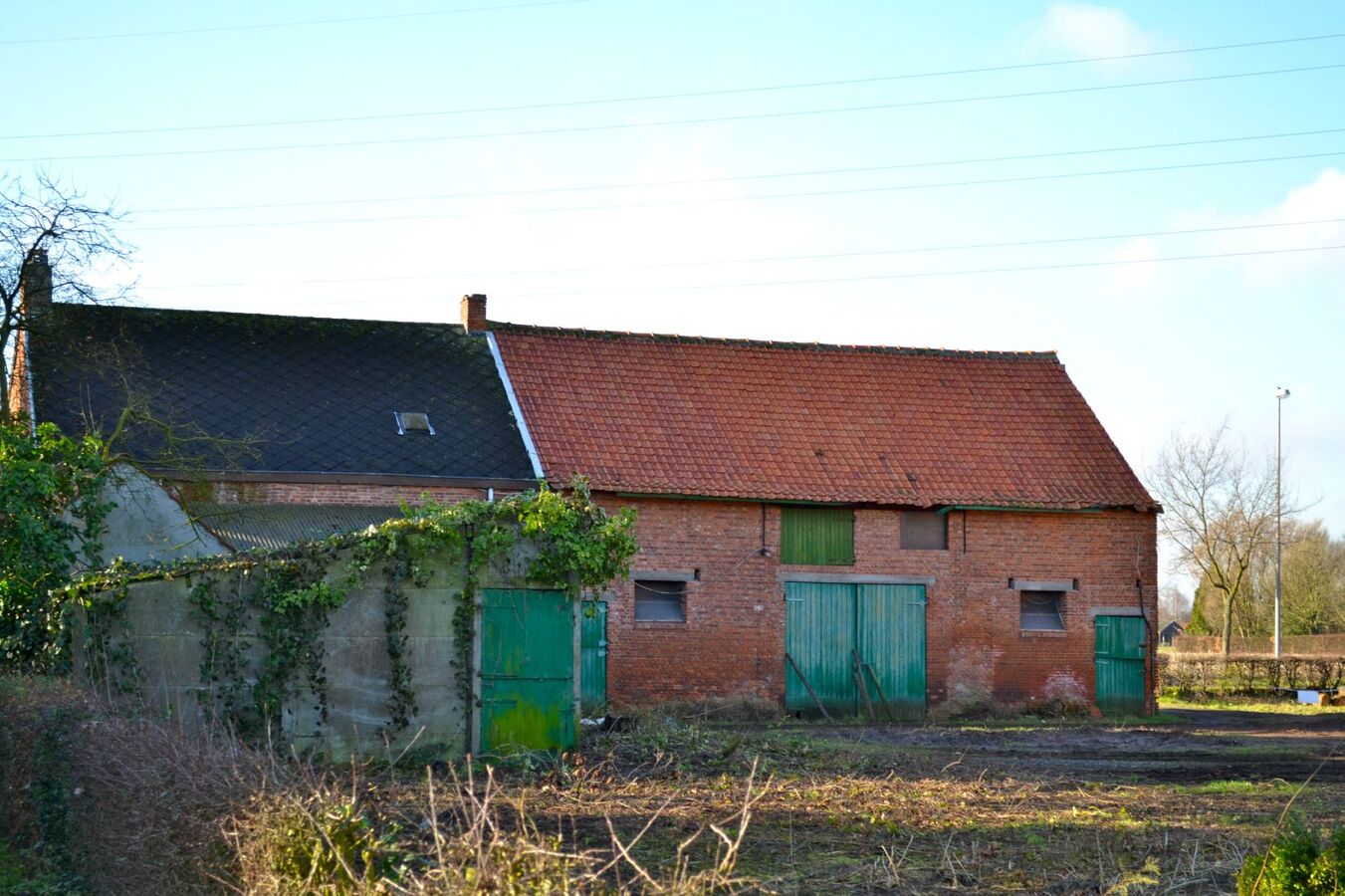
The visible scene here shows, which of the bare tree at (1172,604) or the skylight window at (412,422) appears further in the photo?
the bare tree at (1172,604)

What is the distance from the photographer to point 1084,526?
2614 centimetres

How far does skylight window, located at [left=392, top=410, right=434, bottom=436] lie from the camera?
23.6 metres

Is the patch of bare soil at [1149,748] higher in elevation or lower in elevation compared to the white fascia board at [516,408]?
lower

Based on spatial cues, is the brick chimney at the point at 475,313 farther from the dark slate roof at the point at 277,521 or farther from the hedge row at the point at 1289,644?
the hedge row at the point at 1289,644

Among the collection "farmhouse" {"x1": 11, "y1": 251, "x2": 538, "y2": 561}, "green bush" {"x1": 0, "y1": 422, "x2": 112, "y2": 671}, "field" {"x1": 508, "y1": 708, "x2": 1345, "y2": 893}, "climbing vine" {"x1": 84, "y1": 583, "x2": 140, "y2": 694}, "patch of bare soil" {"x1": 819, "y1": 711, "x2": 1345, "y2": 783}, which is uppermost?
"farmhouse" {"x1": 11, "y1": 251, "x2": 538, "y2": 561}

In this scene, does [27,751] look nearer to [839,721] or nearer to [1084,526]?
[839,721]

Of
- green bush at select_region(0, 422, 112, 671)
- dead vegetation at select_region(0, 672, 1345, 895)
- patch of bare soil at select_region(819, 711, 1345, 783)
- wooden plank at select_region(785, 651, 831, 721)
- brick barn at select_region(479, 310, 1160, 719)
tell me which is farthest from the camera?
wooden plank at select_region(785, 651, 831, 721)

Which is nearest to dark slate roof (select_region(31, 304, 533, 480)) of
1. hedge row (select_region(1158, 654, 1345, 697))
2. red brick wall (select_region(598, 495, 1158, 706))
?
red brick wall (select_region(598, 495, 1158, 706))

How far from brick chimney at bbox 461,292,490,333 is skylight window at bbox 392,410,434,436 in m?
3.55

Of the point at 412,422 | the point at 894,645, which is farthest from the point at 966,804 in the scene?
the point at 412,422

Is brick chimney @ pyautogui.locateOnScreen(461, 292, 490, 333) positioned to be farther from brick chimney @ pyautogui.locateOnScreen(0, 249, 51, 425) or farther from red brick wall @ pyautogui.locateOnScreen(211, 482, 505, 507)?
brick chimney @ pyautogui.locateOnScreen(0, 249, 51, 425)

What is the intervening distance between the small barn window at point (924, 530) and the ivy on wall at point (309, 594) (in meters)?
11.3

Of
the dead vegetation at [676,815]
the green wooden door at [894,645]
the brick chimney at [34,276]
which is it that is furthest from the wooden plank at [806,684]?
the brick chimney at [34,276]

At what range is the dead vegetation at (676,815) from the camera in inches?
255
